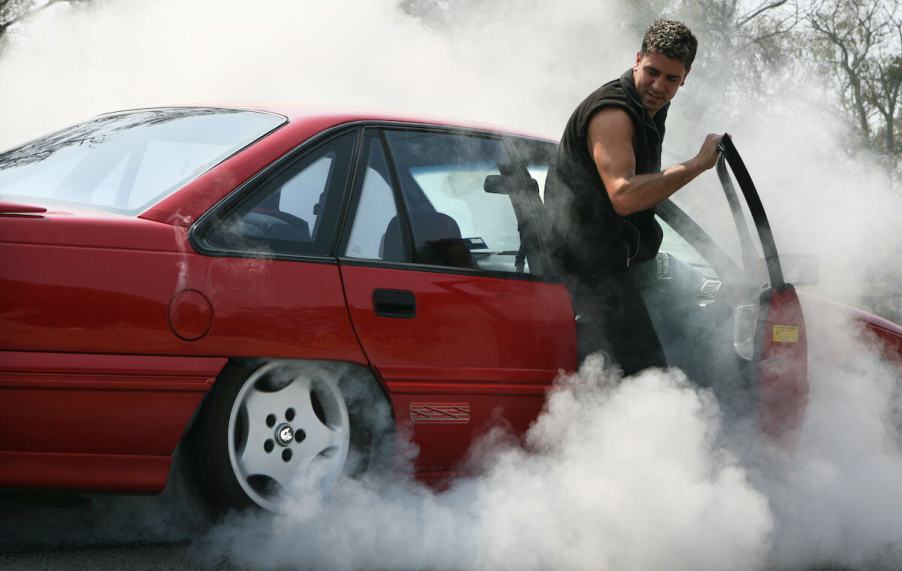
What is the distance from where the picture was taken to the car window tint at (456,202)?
150 inches

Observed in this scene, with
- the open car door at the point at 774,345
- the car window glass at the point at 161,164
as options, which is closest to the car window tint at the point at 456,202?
the car window glass at the point at 161,164

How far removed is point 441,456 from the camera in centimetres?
373

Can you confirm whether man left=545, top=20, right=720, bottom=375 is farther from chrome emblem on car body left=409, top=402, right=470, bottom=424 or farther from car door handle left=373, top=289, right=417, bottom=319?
car door handle left=373, top=289, right=417, bottom=319

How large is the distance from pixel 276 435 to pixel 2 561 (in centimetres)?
82

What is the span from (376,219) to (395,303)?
0.29 m

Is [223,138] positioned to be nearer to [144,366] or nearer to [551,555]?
[144,366]

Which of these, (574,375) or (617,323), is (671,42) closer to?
(617,323)

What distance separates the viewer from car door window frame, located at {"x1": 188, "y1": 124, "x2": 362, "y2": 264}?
10.8 feet

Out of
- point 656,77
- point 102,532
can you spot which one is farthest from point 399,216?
point 102,532

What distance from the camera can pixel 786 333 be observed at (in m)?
4.07

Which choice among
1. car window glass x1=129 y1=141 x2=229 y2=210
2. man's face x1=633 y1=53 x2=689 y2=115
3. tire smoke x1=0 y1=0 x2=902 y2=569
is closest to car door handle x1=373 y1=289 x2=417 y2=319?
tire smoke x1=0 y1=0 x2=902 y2=569

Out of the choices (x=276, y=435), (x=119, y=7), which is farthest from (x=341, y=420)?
(x=119, y=7)

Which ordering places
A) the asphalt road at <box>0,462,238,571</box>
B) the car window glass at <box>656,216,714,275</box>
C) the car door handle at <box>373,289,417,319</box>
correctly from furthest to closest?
the car window glass at <box>656,216,714,275</box> → the car door handle at <box>373,289,417,319</box> → the asphalt road at <box>0,462,238,571</box>

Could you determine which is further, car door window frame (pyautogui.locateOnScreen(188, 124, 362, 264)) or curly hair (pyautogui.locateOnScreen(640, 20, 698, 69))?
curly hair (pyautogui.locateOnScreen(640, 20, 698, 69))
